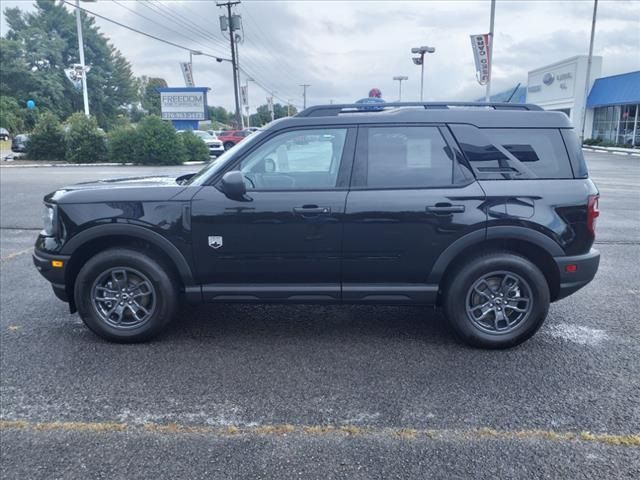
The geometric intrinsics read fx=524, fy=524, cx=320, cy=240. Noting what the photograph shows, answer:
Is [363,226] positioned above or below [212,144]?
below

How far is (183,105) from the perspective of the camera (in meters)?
31.2

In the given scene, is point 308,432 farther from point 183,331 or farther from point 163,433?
point 183,331

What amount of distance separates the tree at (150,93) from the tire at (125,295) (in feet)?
329

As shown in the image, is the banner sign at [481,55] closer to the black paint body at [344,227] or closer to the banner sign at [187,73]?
the black paint body at [344,227]

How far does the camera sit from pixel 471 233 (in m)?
4.05

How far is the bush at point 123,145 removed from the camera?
82.0 ft

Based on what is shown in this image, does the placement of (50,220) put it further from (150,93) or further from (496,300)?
(150,93)

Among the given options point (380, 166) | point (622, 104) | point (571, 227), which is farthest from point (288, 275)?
point (622, 104)

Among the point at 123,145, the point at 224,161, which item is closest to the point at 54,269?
the point at 224,161

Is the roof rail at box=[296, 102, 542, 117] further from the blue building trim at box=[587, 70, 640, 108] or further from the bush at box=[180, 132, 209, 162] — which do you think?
the blue building trim at box=[587, 70, 640, 108]

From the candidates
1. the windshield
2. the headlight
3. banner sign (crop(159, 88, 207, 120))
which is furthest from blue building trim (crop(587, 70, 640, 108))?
the headlight

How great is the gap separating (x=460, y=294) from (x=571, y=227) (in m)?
1.00

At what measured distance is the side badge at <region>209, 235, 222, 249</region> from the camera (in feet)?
13.5

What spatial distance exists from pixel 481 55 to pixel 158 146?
15.2m
